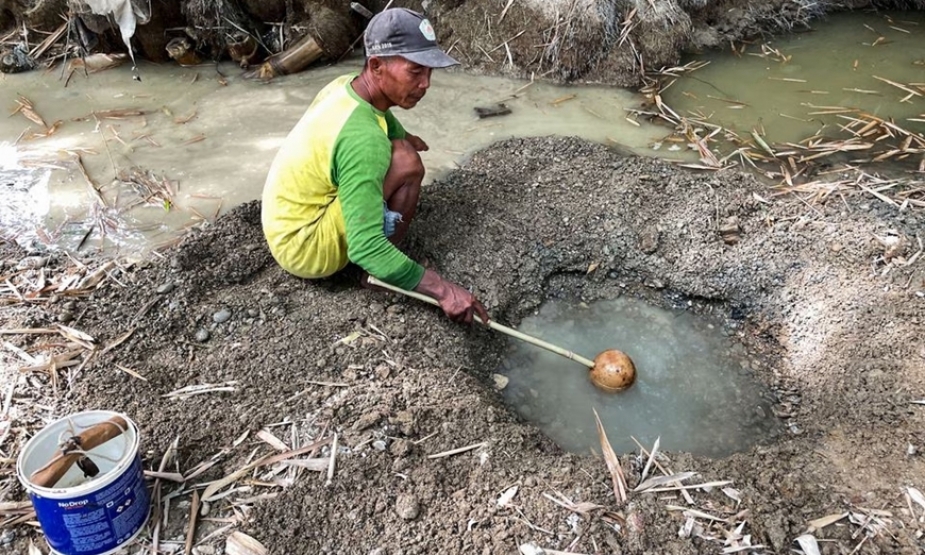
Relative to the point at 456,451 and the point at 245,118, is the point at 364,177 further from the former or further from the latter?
the point at 245,118

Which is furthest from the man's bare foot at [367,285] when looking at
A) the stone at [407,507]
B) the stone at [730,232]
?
the stone at [730,232]

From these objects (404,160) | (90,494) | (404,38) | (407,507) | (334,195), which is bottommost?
(407,507)

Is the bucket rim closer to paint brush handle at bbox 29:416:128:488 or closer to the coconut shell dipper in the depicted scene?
paint brush handle at bbox 29:416:128:488

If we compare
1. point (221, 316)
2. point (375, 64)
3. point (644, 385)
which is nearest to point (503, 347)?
point (644, 385)

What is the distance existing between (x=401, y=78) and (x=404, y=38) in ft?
0.56

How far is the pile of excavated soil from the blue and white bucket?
1.05 feet

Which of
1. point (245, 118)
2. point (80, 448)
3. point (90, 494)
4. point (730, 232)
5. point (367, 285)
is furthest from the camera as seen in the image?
point (245, 118)

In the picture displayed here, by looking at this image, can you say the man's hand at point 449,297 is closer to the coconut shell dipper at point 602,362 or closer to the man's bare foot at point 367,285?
the coconut shell dipper at point 602,362

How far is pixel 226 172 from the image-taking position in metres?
4.49

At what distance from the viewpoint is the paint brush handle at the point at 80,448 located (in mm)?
2047

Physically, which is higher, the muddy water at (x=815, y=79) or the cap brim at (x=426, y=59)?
the cap brim at (x=426, y=59)

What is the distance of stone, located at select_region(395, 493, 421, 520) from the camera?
7.75 ft

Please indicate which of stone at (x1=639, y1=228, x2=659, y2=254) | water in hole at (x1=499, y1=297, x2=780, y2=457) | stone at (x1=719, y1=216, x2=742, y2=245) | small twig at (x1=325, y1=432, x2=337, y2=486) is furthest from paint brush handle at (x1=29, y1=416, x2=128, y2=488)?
stone at (x1=719, y1=216, x2=742, y2=245)

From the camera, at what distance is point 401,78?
2.88m
